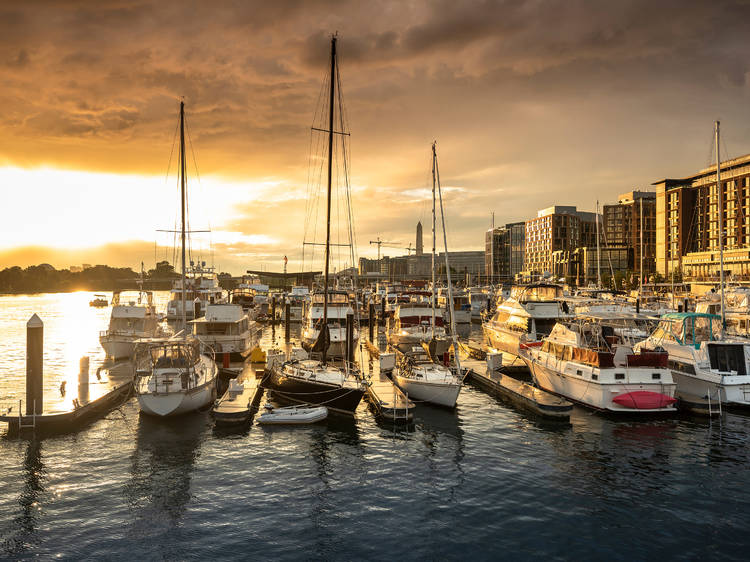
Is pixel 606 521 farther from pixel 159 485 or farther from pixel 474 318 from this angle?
pixel 474 318

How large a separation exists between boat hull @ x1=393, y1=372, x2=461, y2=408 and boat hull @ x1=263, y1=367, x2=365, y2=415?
4.03m

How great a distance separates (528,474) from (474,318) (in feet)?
259

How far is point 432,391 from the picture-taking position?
2819cm

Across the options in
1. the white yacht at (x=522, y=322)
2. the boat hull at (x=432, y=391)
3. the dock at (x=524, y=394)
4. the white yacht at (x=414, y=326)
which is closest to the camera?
the dock at (x=524, y=394)

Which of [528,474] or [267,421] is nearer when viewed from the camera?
[528,474]

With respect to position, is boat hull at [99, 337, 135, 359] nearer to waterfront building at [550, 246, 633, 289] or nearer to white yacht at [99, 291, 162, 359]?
white yacht at [99, 291, 162, 359]

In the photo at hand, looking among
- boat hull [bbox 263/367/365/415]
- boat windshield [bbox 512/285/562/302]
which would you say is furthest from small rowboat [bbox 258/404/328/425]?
boat windshield [bbox 512/285/562/302]

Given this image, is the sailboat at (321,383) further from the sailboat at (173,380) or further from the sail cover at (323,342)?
the sailboat at (173,380)

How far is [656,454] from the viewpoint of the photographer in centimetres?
2159

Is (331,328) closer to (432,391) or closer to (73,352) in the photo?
(432,391)

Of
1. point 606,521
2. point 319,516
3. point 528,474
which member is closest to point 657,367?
point 528,474

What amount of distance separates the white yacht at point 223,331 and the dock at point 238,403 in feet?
26.6

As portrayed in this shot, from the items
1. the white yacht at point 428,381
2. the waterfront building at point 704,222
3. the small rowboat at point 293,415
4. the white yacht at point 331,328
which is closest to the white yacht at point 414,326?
the white yacht at point 331,328

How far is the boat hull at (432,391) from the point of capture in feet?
90.7
